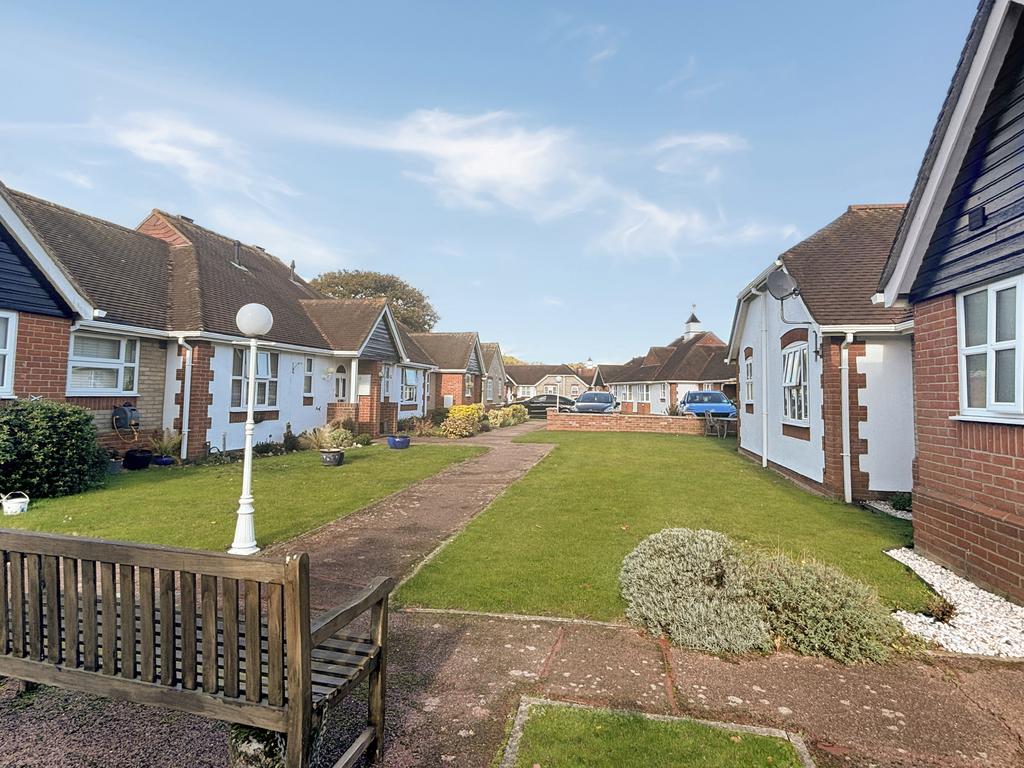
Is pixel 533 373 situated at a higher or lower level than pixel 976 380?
higher

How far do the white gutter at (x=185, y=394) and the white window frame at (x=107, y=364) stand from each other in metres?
1.00

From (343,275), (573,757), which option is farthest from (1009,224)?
(343,275)

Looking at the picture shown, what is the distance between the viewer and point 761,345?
14.9m

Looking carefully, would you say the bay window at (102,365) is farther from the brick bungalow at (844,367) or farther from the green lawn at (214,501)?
the brick bungalow at (844,367)

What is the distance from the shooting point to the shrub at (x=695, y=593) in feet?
13.9

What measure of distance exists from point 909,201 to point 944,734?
624 cm

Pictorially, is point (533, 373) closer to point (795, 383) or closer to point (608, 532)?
point (795, 383)

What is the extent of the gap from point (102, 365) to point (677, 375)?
34.0 metres

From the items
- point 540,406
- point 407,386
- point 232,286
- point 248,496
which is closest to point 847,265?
point 248,496

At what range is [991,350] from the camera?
5672 mm

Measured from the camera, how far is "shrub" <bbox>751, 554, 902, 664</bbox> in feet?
13.5

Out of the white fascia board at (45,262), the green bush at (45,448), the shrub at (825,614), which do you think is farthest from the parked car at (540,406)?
the shrub at (825,614)

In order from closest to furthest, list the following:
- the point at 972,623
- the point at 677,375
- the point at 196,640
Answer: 1. the point at 196,640
2. the point at 972,623
3. the point at 677,375

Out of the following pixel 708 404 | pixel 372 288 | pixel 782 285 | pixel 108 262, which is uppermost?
pixel 372 288
